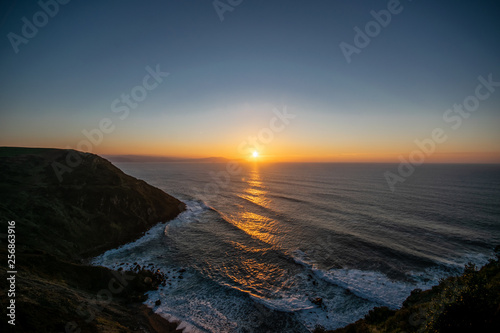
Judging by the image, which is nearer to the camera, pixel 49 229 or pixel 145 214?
pixel 49 229

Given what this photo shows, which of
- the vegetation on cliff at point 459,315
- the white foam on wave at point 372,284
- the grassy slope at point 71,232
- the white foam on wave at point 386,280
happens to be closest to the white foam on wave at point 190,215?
the grassy slope at point 71,232

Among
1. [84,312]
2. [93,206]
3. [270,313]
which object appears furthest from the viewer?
[93,206]

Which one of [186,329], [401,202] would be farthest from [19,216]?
[401,202]

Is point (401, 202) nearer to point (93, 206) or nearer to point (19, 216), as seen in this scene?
point (93, 206)

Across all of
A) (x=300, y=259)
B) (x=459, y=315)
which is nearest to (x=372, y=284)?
(x=300, y=259)

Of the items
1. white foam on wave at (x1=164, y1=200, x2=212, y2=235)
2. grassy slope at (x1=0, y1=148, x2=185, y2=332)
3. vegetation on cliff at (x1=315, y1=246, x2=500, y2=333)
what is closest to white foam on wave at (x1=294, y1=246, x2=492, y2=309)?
vegetation on cliff at (x1=315, y1=246, x2=500, y2=333)

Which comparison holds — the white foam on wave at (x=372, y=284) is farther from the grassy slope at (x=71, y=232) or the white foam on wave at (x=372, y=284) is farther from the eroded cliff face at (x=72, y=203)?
the eroded cliff face at (x=72, y=203)

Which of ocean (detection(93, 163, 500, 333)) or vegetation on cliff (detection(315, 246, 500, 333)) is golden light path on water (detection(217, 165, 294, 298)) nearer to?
ocean (detection(93, 163, 500, 333))
